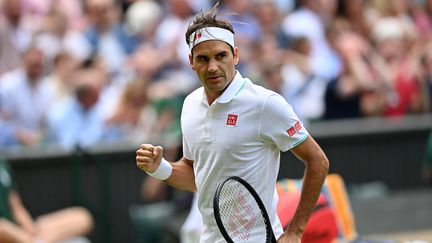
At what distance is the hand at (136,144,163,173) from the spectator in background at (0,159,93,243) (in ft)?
13.3

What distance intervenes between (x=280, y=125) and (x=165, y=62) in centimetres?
729

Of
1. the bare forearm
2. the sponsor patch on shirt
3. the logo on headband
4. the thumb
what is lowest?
the bare forearm

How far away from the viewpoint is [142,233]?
11.4m

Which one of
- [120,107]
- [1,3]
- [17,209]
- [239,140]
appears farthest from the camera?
[1,3]

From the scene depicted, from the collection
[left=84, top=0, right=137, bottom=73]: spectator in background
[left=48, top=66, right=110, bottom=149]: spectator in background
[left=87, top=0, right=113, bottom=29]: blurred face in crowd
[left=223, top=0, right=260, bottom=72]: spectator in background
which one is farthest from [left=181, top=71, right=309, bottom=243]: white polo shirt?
[left=87, top=0, right=113, bottom=29]: blurred face in crowd

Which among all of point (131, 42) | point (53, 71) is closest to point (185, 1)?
point (131, 42)

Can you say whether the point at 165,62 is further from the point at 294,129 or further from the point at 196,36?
the point at 294,129

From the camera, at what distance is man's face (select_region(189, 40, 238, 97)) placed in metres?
5.75

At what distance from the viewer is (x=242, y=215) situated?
578cm

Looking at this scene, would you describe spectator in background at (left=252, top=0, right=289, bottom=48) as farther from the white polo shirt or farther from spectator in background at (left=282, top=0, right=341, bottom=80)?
the white polo shirt

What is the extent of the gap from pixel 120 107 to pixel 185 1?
2.34 metres

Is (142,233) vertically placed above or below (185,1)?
below

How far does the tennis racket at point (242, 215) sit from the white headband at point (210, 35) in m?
0.71

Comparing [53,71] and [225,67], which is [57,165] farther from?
[225,67]
